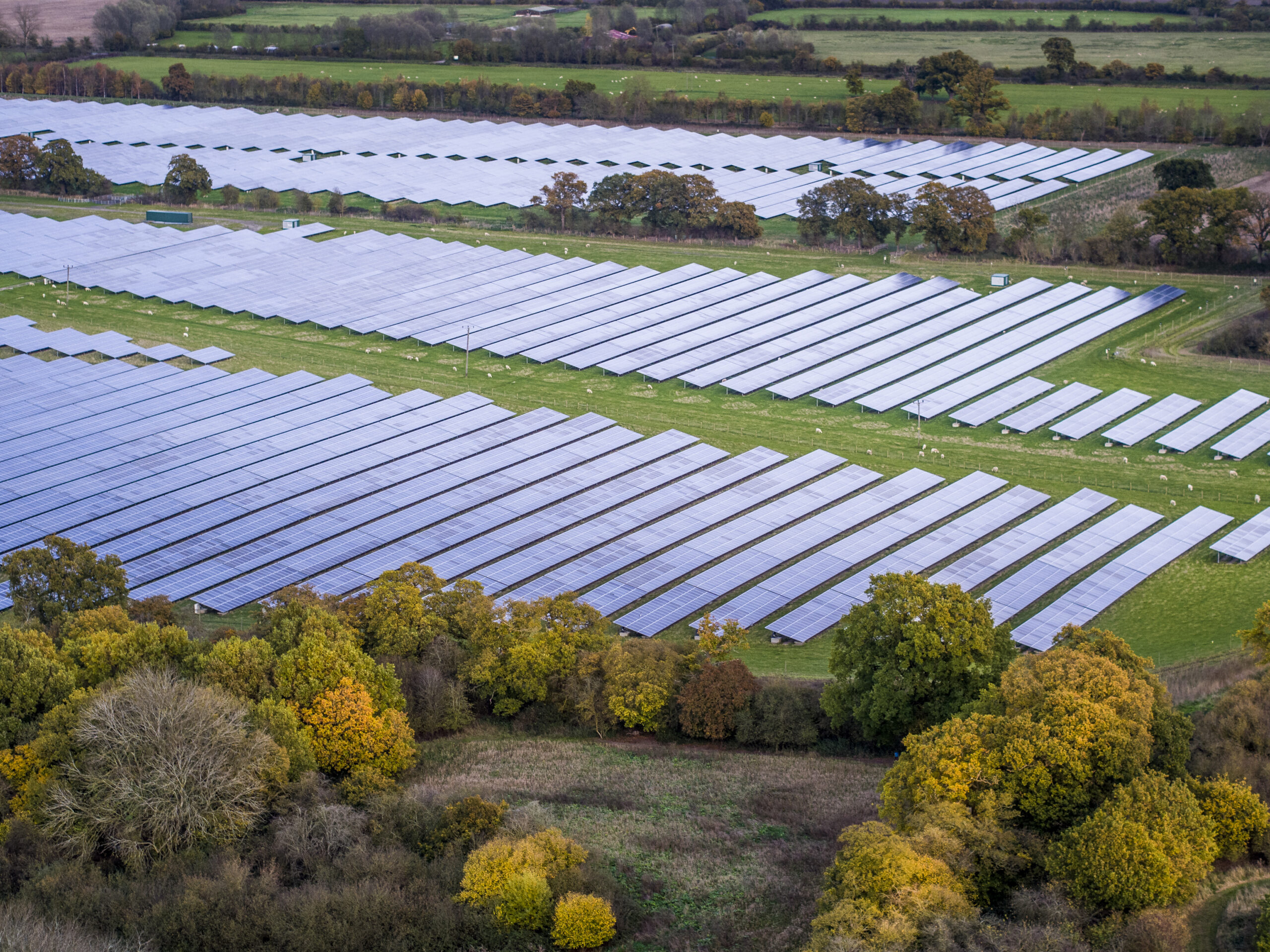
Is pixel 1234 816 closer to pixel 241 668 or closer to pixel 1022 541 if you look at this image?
pixel 1022 541

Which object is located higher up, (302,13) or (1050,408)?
(302,13)

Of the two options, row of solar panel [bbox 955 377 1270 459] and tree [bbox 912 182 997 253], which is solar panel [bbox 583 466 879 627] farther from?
tree [bbox 912 182 997 253]

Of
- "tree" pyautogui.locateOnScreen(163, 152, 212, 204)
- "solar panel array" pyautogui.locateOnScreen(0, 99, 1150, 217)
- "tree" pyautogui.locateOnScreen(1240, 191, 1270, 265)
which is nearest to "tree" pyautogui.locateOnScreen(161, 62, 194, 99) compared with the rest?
"solar panel array" pyautogui.locateOnScreen(0, 99, 1150, 217)

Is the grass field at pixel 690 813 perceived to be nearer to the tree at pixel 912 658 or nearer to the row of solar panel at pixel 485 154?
the tree at pixel 912 658

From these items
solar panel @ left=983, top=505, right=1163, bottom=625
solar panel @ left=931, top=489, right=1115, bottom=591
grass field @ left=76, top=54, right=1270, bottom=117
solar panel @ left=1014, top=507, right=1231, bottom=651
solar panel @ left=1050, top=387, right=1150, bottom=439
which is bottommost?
solar panel @ left=1014, top=507, right=1231, bottom=651

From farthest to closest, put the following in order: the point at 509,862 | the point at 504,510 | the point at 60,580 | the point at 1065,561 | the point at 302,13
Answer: the point at 302,13, the point at 504,510, the point at 1065,561, the point at 60,580, the point at 509,862

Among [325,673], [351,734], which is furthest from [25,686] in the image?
[351,734]

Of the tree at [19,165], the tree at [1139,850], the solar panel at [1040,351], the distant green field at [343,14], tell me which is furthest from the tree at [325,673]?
the distant green field at [343,14]
